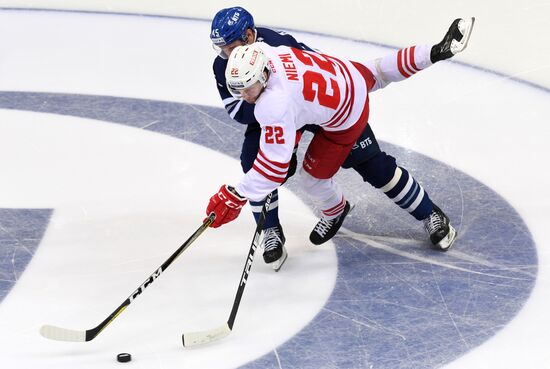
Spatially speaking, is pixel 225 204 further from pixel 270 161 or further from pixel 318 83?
pixel 318 83

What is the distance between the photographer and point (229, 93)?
4.28 m

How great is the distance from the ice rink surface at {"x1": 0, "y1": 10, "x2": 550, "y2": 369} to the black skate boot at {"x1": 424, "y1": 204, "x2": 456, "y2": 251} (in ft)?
0.16

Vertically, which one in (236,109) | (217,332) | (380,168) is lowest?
(217,332)

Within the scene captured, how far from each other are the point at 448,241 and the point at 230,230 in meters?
0.97

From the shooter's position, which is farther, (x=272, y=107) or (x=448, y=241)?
(x=448, y=241)

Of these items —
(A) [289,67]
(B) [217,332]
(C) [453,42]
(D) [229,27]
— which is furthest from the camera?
(C) [453,42]

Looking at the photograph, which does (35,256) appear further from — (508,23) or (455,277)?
(508,23)

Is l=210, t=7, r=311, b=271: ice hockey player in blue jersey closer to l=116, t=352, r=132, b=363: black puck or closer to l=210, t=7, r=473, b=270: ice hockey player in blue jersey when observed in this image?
l=210, t=7, r=473, b=270: ice hockey player in blue jersey

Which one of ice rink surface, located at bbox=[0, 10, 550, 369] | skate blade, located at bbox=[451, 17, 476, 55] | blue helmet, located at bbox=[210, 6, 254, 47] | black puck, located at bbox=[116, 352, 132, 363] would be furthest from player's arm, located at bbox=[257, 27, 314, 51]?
black puck, located at bbox=[116, 352, 132, 363]

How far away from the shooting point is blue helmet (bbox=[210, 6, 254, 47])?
4199mm

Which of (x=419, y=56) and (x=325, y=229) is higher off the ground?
(x=419, y=56)

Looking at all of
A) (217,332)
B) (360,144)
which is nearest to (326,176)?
(360,144)

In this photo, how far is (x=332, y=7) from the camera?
6961 mm

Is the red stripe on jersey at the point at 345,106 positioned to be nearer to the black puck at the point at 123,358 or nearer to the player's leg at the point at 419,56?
the player's leg at the point at 419,56
